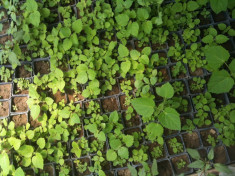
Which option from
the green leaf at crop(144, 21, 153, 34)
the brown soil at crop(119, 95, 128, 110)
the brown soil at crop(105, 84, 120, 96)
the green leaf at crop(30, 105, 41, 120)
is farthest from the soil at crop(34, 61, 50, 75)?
the green leaf at crop(144, 21, 153, 34)

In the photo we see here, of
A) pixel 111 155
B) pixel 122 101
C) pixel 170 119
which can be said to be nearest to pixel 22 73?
pixel 122 101

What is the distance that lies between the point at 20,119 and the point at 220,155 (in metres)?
1.60

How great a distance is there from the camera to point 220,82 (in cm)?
159

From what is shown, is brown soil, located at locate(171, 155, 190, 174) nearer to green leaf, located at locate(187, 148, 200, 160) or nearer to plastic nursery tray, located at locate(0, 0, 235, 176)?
plastic nursery tray, located at locate(0, 0, 235, 176)

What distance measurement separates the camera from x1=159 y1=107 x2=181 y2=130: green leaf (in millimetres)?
1518

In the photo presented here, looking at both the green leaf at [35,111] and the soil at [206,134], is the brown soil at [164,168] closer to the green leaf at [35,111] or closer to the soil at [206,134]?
the soil at [206,134]

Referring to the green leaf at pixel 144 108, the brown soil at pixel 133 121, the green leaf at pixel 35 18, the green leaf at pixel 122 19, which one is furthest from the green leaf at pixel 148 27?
the green leaf at pixel 35 18

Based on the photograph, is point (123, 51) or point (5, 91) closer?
point (123, 51)

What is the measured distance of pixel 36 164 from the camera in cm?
167

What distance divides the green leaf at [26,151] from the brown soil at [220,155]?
1.39 m

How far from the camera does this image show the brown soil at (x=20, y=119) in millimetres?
1830

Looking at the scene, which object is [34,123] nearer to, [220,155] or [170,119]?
[170,119]

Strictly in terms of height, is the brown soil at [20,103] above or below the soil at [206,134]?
above

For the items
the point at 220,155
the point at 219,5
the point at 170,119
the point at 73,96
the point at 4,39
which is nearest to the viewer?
the point at 170,119
